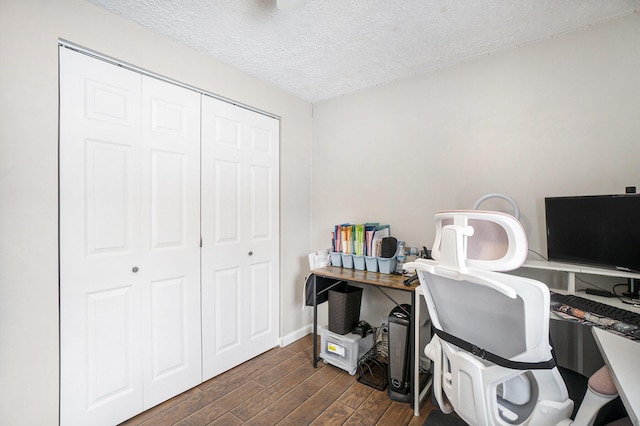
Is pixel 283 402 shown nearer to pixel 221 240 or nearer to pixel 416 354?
pixel 416 354

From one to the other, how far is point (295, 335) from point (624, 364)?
2440 mm

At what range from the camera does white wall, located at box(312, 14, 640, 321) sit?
176cm

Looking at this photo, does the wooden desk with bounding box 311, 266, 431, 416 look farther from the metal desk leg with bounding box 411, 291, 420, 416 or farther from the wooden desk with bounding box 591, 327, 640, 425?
the wooden desk with bounding box 591, 327, 640, 425

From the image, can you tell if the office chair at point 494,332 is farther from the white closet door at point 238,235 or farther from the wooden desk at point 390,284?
the white closet door at point 238,235

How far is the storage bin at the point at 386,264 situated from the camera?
7.60ft

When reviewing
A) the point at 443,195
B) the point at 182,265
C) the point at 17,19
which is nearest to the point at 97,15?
the point at 17,19

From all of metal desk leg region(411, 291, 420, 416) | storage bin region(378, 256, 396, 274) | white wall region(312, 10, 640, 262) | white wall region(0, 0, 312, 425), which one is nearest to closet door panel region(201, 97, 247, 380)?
white wall region(0, 0, 312, 425)

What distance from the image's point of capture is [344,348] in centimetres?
232

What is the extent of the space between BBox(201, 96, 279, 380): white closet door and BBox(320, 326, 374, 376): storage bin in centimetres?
58

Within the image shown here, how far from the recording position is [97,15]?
1654mm

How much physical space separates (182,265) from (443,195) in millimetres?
2093

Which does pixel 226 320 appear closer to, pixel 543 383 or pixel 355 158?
pixel 355 158

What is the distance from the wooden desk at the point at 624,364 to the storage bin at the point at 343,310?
150cm

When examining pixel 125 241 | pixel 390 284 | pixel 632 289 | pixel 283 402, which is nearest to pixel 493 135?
pixel 632 289
